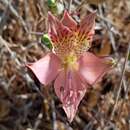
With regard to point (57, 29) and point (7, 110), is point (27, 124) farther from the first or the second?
point (57, 29)

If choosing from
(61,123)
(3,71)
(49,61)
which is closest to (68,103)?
(49,61)

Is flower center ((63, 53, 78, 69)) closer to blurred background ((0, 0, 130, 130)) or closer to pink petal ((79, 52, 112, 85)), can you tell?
pink petal ((79, 52, 112, 85))

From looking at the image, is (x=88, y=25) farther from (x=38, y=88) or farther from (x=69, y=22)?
(x=38, y=88)

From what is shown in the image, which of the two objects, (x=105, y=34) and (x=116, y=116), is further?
(x=105, y=34)

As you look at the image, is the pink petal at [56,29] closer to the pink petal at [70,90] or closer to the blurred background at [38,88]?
the pink petal at [70,90]

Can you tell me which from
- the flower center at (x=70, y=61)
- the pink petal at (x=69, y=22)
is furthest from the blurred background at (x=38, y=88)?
the pink petal at (x=69, y=22)

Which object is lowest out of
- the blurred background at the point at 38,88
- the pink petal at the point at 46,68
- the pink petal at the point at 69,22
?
the blurred background at the point at 38,88

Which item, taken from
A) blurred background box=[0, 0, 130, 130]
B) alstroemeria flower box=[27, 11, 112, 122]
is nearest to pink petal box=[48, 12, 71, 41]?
alstroemeria flower box=[27, 11, 112, 122]
